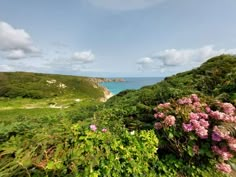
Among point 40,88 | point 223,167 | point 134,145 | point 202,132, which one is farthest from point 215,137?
point 40,88

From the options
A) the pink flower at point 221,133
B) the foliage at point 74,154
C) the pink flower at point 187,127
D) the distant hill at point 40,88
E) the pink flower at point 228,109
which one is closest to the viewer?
the foliage at point 74,154

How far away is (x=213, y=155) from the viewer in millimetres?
3133

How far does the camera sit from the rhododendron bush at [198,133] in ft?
10.1

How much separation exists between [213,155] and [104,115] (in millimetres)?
1898

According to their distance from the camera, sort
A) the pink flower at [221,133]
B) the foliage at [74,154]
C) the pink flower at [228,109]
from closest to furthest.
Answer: the foliage at [74,154] < the pink flower at [221,133] < the pink flower at [228,109]

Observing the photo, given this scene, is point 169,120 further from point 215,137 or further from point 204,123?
point 215,137

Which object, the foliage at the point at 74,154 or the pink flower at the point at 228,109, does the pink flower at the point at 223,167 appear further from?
the foliage at the point at 74,154

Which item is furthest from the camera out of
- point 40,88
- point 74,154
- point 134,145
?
point 40,88

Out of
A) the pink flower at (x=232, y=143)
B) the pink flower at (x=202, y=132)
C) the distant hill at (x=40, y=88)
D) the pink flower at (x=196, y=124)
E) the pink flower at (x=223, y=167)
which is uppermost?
the pink flower at (x=196, y=124)

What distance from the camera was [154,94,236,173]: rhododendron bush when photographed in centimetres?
307

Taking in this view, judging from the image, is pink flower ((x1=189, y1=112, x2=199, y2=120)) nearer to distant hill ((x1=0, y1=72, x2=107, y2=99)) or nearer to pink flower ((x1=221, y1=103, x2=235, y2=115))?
pink flower ((x1=221, y1=103, x2=235, y2=115))

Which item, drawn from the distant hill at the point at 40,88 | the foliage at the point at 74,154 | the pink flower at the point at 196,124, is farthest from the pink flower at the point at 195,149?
the distant hill at the point at 40,88

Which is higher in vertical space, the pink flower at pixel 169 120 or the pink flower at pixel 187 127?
the pink flower at pixel 169 120

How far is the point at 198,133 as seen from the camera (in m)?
3.07
